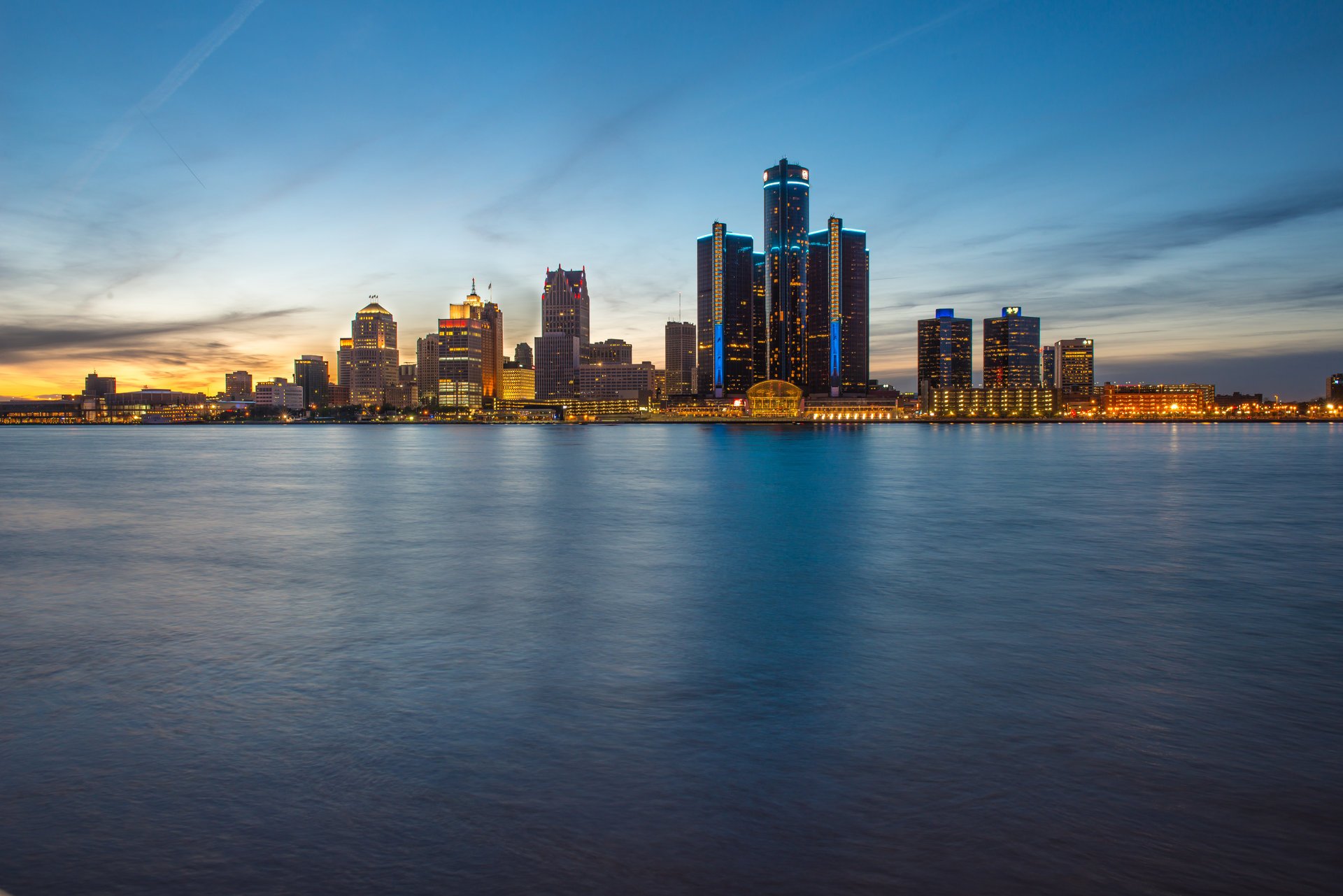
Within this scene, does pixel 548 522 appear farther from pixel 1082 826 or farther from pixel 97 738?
pixel 1082 826

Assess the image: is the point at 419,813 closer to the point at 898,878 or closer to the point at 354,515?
the point at 898,878

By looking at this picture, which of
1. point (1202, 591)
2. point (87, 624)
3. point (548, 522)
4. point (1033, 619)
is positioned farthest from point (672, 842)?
point (548, 522)

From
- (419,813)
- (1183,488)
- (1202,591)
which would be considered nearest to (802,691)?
(419,813)

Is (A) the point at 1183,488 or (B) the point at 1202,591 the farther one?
(A) the point at 1183,488

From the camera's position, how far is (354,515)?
39188 mm

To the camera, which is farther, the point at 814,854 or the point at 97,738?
the point at 97,738

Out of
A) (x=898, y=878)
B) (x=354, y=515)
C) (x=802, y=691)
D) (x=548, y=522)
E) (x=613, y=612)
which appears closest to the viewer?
(x=898, y=878)

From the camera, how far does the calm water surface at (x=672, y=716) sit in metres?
7.39

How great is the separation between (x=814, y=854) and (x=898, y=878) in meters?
0.79

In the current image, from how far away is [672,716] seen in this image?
36.8 feet

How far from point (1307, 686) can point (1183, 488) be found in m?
46.7

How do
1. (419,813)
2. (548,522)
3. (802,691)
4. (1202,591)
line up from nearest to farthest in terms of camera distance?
1. (419,813)
2. (802,691)
3. (1202,591)
4. (548,522)

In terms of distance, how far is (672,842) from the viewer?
25.1 feet

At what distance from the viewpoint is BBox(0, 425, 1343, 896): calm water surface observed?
7391 millimetres
